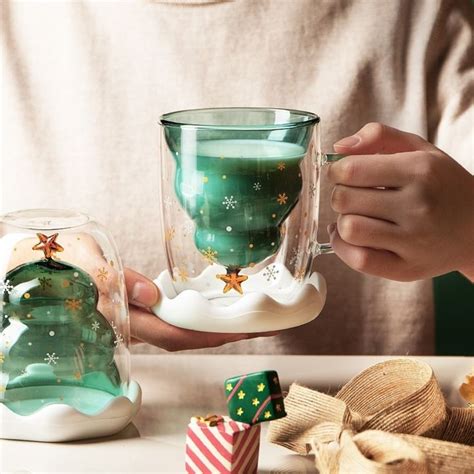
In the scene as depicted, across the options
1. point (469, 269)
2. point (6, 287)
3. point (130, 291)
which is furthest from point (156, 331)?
point (469, 269)

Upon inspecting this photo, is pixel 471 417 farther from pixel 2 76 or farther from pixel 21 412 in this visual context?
pixel 2 76

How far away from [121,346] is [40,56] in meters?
0.54

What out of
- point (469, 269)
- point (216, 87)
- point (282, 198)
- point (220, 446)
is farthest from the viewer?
point (216, 87)

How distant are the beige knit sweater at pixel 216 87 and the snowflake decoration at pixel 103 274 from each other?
379 millimetres

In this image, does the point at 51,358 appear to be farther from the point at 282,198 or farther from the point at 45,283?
the point at 282,198

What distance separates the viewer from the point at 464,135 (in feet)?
3.22

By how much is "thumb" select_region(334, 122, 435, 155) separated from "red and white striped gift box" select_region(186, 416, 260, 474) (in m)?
0.23

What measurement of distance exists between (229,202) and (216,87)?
1.49ft

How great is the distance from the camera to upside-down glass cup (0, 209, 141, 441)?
538 mm

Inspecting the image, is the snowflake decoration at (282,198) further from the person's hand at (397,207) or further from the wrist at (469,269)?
the wrist at (469,269)

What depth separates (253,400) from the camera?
49cm

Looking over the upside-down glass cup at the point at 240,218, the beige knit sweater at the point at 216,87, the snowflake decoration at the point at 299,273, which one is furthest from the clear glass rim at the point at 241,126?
the beige knit sweater at the point at 216,87

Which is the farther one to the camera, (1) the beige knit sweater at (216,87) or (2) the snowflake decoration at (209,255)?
(1) the beige knit sweater at (216,87)

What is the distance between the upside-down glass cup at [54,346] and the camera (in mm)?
538
